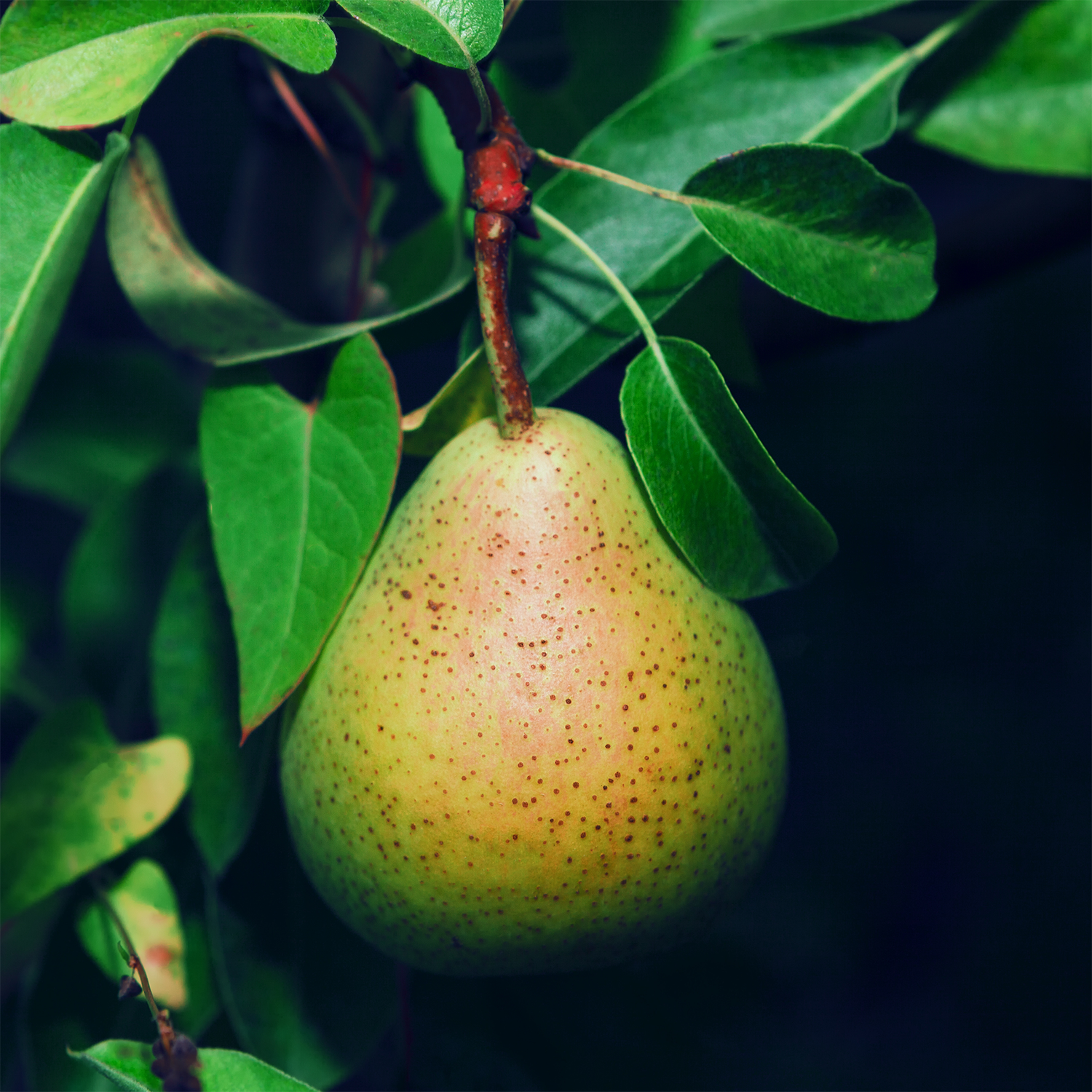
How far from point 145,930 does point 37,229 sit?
1.03 feet

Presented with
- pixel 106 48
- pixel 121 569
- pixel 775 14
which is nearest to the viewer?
pixel 106 48

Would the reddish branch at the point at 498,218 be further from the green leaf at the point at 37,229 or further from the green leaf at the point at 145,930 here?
the green leaf at the point at 145,930

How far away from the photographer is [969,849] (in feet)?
3.75

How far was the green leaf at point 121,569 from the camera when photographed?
589mm

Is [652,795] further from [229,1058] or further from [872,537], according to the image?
[872,537]

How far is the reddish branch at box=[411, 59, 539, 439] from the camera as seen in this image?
349 mm

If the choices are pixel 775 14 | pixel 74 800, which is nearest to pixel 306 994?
pixel 74 800

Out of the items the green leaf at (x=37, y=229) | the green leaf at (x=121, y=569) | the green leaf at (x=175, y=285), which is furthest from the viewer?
the green leaf at (x=121, y=569)

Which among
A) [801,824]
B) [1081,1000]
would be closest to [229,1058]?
[801,824]

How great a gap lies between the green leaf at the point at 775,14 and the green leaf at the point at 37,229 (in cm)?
29

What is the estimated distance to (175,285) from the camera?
465 millimetres

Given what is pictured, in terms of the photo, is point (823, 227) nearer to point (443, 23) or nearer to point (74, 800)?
point (443, 23)

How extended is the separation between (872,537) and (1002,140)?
522mm

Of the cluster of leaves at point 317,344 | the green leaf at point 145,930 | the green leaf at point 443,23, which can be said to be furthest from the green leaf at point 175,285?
the green leaf at point 145,930
